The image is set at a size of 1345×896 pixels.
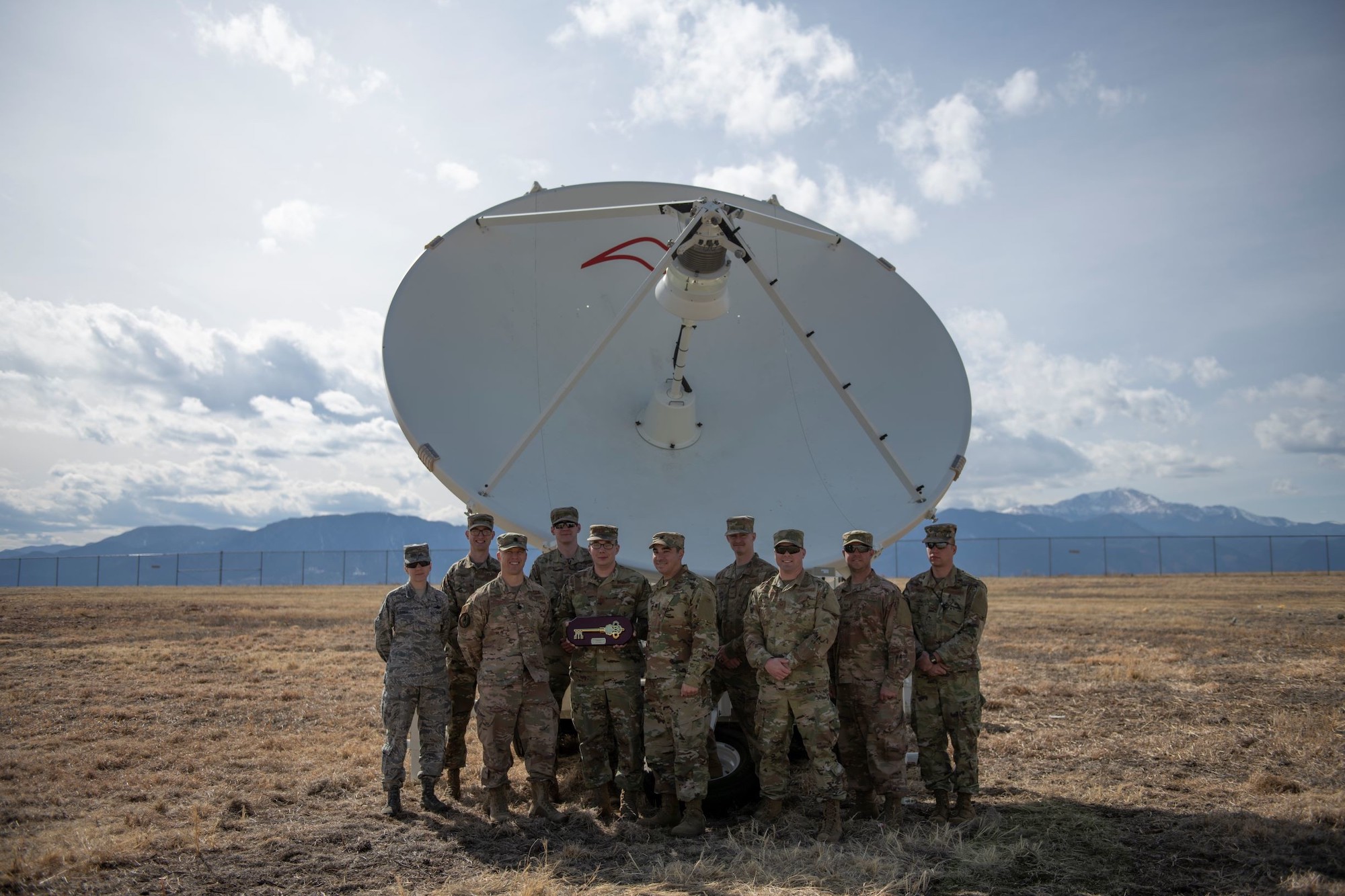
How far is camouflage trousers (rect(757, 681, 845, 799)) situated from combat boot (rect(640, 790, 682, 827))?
0.67 m

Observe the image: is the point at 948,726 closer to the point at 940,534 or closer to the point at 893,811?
the point at 893,811

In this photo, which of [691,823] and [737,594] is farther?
[737,594]

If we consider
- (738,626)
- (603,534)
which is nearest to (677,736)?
(738,626)

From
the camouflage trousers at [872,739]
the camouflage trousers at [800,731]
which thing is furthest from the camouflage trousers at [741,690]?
the camouflage trousers at [872,739]

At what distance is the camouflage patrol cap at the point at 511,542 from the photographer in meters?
7.20

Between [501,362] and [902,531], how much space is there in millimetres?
4003

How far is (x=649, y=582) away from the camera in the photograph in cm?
770

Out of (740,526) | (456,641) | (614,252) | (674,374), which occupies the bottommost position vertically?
(456,641)

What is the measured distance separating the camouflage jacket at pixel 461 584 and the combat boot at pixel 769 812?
8.92 ft

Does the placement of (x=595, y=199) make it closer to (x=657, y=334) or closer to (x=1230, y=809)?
(x=657, y=334)

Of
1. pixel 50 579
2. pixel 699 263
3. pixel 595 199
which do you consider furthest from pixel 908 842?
pixel 50 579

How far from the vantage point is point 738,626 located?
7582 millimetres

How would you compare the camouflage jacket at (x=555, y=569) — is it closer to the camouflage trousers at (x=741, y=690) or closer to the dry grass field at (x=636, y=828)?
the camouflage trousers at (x=741, y=690)

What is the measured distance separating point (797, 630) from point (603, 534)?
5.42ft
